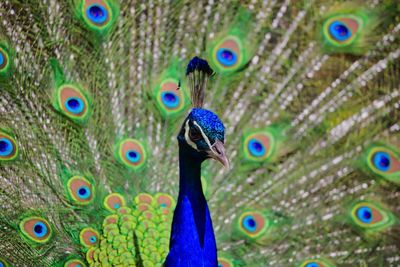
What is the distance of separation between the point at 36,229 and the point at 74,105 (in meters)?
0.42

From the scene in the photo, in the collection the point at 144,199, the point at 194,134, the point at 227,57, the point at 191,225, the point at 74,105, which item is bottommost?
the point at 191,225

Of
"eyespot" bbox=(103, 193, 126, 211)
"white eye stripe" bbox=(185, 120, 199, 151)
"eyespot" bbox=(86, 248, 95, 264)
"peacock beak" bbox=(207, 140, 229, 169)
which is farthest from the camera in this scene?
"eyespot" bbox=(103, 193, 126, 211)

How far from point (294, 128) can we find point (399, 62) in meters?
0.42

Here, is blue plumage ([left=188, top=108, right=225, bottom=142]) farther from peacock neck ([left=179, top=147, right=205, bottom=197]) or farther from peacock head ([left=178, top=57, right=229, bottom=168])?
peacock neck ([left=179, top=147, right=205, bottom=197])

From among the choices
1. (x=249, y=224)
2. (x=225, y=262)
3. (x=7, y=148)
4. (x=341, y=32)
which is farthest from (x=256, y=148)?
(x=7, y=148)

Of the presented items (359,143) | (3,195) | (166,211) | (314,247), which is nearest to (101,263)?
(166,211)

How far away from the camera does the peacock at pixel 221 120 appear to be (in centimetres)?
214

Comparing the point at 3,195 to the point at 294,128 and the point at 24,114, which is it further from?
the point at 294,128

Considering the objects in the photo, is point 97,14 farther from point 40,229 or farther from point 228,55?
point 40,229

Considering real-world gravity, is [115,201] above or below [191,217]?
above

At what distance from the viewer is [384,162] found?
2184 mm

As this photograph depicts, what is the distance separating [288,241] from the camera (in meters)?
2.17

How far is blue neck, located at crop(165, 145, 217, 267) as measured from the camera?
1615 millimetres

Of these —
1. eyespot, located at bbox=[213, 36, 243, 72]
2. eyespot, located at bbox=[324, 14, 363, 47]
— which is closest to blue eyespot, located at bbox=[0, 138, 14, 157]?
eyespot, located at bbox=[213, 36, 243, 72]
